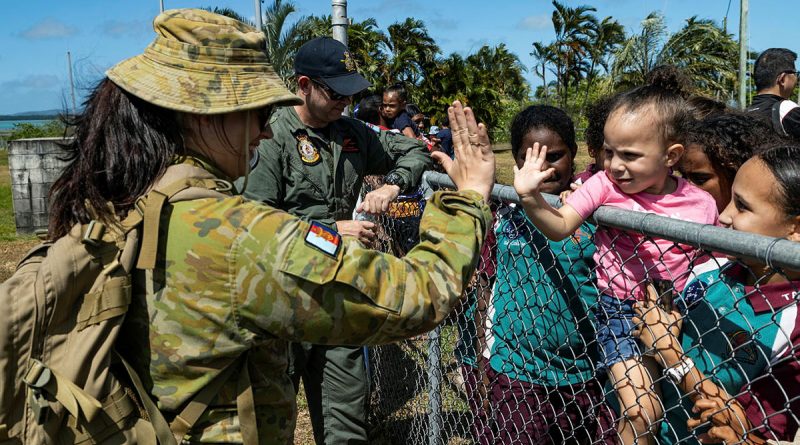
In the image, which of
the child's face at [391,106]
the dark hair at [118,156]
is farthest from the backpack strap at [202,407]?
the child's face at [391,106]

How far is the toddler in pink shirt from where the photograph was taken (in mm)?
1938

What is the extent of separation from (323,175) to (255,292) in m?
2.05

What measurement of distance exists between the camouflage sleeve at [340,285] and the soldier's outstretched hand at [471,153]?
26 centimetres

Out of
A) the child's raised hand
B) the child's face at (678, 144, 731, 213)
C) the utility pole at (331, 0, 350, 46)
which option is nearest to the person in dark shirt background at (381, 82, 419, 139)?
the utility pole at (331, 0, 350, 46)

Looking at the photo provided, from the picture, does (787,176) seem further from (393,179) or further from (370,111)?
(370,111)

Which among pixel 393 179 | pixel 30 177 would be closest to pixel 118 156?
pixel 393 179

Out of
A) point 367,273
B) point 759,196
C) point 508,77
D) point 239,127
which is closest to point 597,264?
point 759,196

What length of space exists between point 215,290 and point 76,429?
439 mm

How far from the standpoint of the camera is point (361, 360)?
3355 millimetres

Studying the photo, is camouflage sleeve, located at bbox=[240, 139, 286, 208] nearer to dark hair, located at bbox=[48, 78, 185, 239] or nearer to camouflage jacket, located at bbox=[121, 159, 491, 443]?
dark hair, located at bbox=[48, 78, 185, 239]

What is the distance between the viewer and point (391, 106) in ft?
26.7

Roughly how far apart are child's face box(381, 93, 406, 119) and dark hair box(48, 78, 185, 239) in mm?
6687

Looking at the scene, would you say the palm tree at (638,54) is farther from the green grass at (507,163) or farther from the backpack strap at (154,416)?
the backpack strap at (154,416)

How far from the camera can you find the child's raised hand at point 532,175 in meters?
1.88
